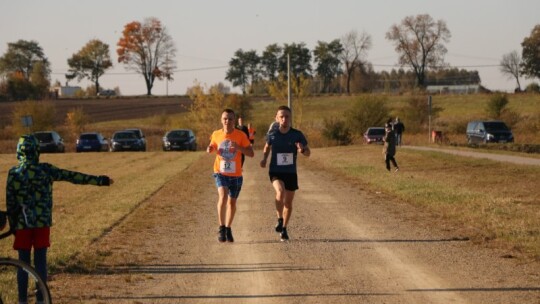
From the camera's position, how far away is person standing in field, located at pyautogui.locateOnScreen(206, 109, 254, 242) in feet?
39.4

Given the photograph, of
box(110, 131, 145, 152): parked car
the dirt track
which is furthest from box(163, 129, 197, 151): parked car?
the dirt track

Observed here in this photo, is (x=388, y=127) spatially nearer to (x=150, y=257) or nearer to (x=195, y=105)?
(x=150, y=257)

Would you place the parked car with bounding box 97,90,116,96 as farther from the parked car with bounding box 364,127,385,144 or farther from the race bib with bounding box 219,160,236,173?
the race bib with bounding box 219,160,236,173

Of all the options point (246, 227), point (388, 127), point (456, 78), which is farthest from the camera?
point (456, 78)

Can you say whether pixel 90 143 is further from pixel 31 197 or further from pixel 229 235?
pixel 31 197

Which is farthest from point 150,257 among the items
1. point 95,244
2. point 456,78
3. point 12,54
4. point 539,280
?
point 456,78

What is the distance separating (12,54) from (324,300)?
144170mm

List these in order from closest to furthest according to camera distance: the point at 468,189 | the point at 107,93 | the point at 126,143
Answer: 1. the point at 468,189
2. the point at 126,143
3. the point at 107,93

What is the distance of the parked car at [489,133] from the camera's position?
48.5 m

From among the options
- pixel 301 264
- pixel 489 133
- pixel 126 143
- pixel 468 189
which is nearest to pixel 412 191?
pixel 468 189

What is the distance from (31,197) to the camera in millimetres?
7402

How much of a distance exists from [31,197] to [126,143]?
Result: 153ft

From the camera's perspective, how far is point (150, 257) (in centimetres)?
1071

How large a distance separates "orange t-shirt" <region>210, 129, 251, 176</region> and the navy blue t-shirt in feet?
1.36
